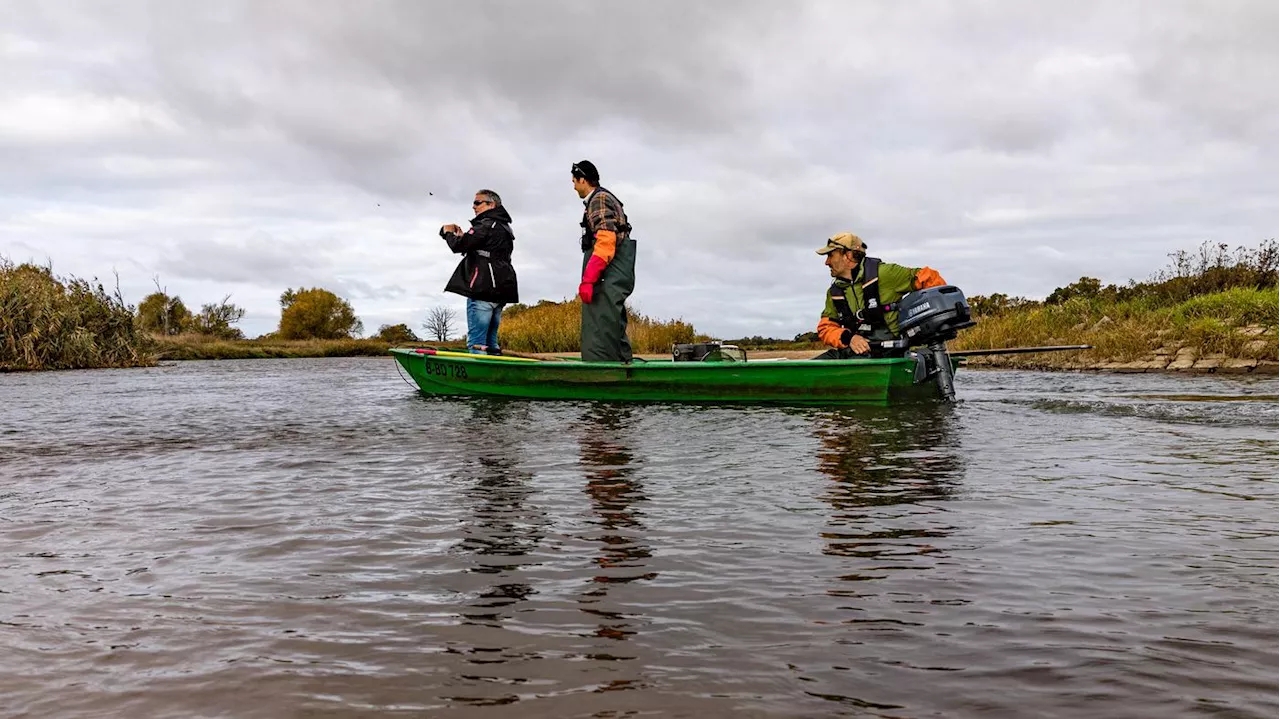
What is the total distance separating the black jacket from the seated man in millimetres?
4428

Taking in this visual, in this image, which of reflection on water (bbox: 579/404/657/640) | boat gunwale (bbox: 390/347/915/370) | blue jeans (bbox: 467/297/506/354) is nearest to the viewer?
reflection on water (bbox: 579/404/657/640)

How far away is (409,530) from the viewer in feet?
13.9

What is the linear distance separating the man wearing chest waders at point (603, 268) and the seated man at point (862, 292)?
2529mm

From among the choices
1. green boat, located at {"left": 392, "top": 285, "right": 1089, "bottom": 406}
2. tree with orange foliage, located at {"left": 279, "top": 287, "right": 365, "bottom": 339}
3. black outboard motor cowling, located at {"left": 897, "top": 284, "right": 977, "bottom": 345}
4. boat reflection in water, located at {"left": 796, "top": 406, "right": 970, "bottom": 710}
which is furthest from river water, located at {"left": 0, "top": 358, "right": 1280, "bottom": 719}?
tree with orange foliage, located at {"left": 279, "top": 287, "right": 365, "bottom": 339}

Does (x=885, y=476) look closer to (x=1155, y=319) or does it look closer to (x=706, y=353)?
(x=706, y=353)

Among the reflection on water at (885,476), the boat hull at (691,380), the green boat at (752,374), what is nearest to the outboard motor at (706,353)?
the green boat at (752,374)

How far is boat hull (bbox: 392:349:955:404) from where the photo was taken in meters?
9.99

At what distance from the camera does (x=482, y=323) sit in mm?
12984

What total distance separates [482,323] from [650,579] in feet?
32.8

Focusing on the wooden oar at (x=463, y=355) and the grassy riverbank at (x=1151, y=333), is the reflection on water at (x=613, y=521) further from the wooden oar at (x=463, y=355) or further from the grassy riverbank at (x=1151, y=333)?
the grassy riverbank at (x=1151, y=333)

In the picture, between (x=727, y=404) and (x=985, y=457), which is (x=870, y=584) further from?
(x=727, y=404)

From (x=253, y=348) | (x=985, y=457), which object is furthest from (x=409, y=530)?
(x=253, y=348)

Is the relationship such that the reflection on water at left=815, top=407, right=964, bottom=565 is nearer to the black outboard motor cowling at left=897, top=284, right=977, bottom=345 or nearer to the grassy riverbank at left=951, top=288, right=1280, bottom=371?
the black outboard motor cowling at left=897, top=284, right=977, bottom=345

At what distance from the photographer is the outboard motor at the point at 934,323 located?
947cm
